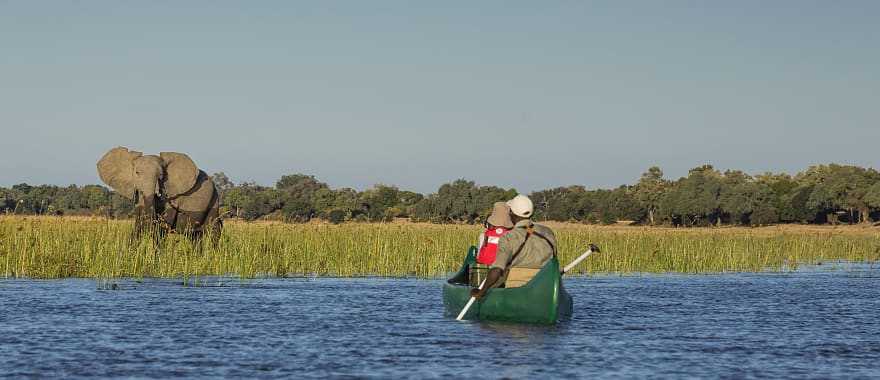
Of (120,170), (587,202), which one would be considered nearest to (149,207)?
(120,170)

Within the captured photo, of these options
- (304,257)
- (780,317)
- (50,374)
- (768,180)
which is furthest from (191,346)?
(768,180)

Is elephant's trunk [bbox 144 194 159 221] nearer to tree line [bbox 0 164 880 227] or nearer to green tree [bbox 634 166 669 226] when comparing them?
tree line [bbox 0 164 880 227]

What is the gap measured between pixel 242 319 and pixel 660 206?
206ft

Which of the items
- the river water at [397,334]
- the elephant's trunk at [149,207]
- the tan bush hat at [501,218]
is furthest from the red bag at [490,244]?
the elephant's trunk at [149,207]

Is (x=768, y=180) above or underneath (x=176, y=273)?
above

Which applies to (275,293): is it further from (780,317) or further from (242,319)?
(780,317)

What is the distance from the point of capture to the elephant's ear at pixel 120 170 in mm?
28781

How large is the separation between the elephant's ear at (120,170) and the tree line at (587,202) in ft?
128

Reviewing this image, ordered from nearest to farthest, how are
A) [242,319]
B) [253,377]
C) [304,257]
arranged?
1. [253,377]
2. [242,319]
3. [304,257]

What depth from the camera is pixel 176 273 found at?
2331 centimetres

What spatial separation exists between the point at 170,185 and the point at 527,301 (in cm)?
1484

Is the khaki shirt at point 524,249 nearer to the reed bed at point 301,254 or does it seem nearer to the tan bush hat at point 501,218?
the tan bush hat at point 501,218

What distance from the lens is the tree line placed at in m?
72.3

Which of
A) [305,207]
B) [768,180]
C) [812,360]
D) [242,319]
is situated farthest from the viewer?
[768,180]
